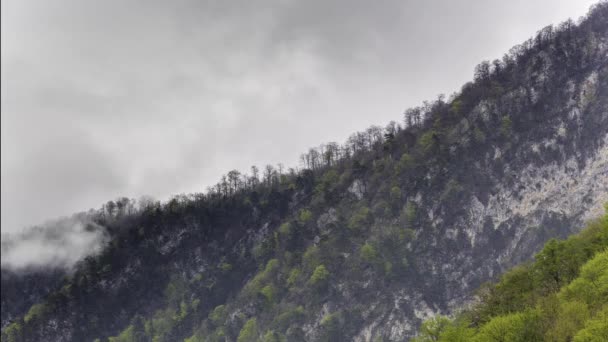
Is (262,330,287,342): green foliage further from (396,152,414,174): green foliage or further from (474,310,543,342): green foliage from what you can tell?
(474,310,543,342): green foliage

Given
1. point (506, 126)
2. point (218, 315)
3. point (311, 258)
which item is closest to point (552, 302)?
point (506, 126)

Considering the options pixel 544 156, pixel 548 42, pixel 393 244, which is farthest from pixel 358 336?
pixel 548 42

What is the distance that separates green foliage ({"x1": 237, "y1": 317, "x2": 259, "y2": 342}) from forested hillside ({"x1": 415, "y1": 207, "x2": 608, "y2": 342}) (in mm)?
91751

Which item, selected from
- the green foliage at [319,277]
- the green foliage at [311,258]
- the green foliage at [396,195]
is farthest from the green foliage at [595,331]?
the green foliage at [396,195]

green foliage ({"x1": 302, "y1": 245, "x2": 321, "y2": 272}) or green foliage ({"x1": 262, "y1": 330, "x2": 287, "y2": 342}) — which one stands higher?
green foliage ({"x1": 302, "y1": 245, "x2": 321, "y2": 272})

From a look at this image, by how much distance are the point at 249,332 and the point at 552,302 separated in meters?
121

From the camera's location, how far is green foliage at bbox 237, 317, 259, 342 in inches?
6713

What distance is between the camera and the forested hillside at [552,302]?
59.8 meters

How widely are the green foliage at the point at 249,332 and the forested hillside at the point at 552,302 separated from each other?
301 feet

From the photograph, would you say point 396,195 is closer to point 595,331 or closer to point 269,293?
point 269,293

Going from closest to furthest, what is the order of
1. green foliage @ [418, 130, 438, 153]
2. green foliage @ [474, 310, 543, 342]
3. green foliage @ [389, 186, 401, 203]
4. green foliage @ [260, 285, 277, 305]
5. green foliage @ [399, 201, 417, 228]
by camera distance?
green foliage @ [474, 310, 543, 342], green foliage @ [399, 201, 417, 228], green foliage @ [260, 285, 277, 305], green foliage @ [389, 186, 401, 203], green foliage @ [418, 130, 438, 153]

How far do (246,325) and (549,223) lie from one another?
95518mm

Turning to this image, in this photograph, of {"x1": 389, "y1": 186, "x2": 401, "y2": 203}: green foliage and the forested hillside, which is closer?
the forested hillside

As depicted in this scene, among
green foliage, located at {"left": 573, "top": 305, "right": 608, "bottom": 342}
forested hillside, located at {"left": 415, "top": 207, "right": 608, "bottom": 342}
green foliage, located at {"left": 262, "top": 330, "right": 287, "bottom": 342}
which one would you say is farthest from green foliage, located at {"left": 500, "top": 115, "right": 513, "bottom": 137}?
green foliage, located at {"left": 573, "top": 305, "right": 608, "bottom": 342}
